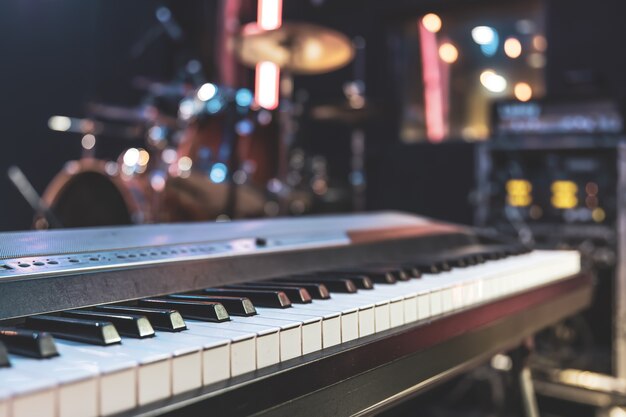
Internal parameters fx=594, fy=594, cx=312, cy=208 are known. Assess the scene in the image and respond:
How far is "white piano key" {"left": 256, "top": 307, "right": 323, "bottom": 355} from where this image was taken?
855 mm

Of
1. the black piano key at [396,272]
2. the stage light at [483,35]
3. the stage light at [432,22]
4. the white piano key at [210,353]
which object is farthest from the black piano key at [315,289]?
the stage light at [483,35]

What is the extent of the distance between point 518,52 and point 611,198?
280 cm

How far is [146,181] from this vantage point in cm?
361

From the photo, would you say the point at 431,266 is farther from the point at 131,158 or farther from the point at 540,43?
the point at 540,43

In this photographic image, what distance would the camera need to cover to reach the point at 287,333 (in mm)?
821

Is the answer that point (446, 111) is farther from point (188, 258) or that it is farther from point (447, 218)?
point (188, 258)

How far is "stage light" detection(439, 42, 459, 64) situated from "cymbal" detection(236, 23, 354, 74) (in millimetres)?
2437

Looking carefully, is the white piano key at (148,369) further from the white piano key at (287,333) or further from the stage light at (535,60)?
the stage light at (535,60)

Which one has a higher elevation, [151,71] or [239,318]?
[151,71]

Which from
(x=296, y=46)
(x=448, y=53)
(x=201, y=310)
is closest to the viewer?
(x=201, y=310)

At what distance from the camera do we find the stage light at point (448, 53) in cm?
603

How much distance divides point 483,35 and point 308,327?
532 centimetres

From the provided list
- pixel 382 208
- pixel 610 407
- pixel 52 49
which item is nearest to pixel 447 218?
pixel 382 208

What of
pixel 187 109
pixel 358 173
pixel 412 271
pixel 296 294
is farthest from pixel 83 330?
pixel 358 173
